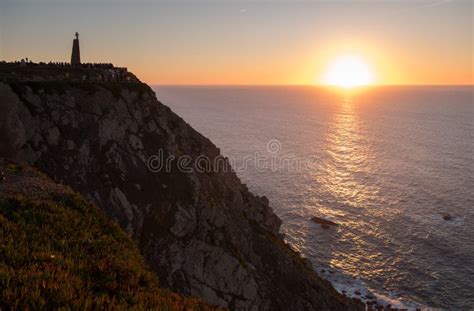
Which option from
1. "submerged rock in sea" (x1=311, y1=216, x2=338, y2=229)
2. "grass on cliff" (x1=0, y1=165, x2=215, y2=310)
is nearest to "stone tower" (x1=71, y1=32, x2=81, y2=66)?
"grass on cliff" (x1=0, y1=165, x2=215, y2=310)

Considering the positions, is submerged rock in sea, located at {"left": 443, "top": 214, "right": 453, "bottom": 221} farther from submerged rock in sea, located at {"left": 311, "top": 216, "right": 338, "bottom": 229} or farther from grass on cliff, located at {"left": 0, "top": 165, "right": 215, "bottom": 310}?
grass on cliff, located at {"left": 0, "top": 165, "right": 215, "bottom": 310}

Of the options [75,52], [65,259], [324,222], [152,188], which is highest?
[75,52]

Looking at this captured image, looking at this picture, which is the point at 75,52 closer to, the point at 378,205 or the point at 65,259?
the point at 65,259

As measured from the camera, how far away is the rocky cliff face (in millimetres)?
31984

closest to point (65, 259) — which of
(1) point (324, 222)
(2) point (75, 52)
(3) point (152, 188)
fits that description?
(3) point (152, 188)

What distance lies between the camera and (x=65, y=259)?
42.3 ft

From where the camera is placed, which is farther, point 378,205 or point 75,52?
point 378,205

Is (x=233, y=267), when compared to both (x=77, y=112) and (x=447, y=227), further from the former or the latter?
(x=447, y=227)

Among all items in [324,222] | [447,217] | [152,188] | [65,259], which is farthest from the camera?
[324,222]

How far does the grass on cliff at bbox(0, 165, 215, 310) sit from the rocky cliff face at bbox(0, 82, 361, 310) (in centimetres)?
1211

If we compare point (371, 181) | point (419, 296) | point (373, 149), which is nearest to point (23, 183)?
point (419, 296)

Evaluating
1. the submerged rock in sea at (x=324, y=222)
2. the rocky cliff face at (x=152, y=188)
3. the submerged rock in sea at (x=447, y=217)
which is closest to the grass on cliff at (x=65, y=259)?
the rocky cliff face at (x=152, y=188)

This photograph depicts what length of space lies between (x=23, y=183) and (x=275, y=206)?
192ft

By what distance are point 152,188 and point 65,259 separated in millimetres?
22624
